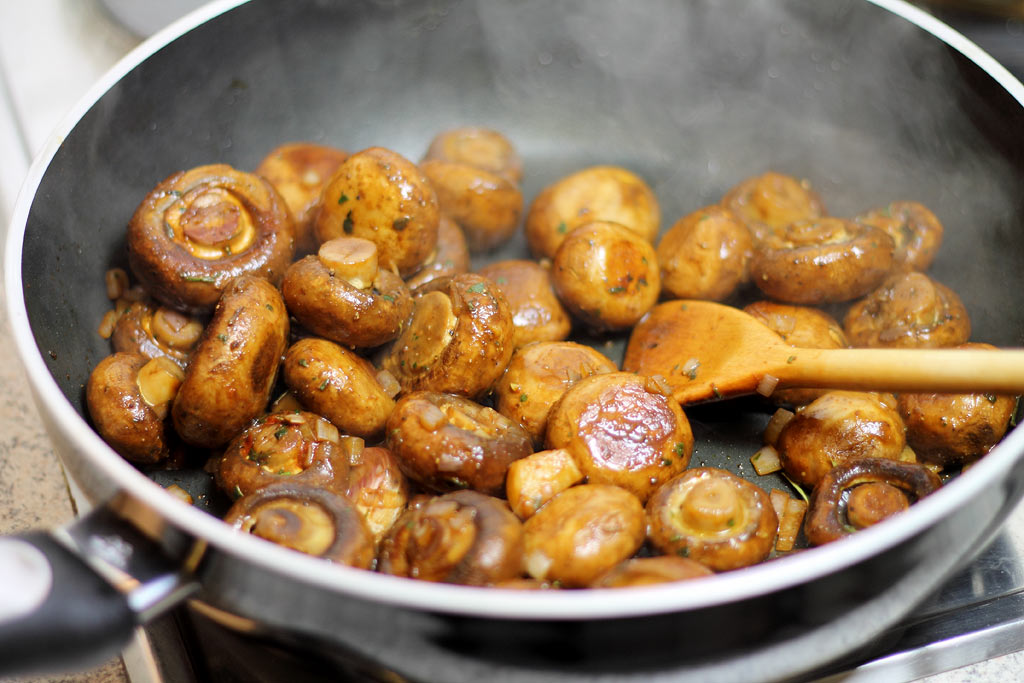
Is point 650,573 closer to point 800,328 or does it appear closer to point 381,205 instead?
point 800,328

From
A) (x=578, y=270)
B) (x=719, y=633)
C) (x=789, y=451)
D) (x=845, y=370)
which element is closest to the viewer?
(x=719, y=633)

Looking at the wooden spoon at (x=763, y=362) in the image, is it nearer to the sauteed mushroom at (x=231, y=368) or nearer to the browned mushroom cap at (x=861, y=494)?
the browned mushroom cap at (x=861, y=494)

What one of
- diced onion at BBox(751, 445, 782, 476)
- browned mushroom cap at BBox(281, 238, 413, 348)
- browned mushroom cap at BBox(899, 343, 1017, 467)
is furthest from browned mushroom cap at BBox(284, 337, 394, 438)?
browned mushroom cap at BBox(899, 343, 1017, 467)

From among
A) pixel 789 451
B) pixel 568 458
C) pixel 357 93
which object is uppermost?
pixel 357 93

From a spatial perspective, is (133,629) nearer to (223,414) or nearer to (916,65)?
(223,414)

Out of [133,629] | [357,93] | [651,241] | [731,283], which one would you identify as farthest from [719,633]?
[357,93]

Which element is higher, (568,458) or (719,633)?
(719,633)
